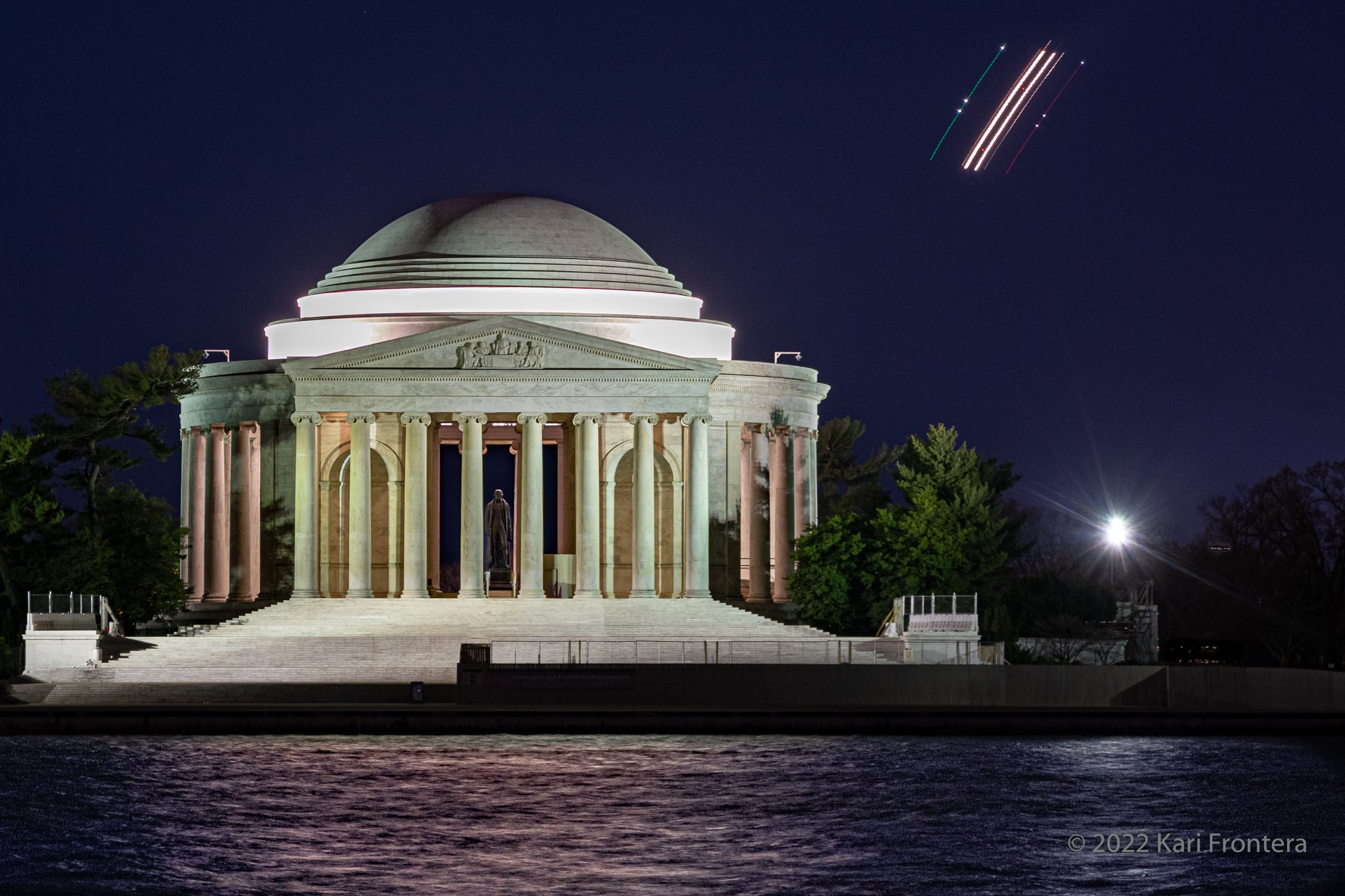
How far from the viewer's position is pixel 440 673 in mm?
83312

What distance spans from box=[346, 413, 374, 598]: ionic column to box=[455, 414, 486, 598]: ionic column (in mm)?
4098

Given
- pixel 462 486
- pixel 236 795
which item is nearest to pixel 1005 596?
pixel 462 486

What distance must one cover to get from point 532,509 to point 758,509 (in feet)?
44.7

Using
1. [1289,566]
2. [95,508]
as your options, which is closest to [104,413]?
[95,508]

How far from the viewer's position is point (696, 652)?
84875mm

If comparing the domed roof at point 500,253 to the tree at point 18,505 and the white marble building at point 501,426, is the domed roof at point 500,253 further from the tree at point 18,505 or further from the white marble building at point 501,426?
the tree at point 18,505

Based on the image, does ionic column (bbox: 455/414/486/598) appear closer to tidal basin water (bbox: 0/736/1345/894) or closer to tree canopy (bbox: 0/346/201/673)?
tree canopy (bbox: 0/346/201/673)

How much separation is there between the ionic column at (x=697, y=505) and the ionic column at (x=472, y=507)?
356 inches

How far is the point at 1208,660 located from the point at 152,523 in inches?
2229

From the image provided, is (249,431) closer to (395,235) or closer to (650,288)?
(395,235)

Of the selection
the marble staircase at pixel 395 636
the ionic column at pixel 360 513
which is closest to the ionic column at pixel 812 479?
the marble staircase at pixel 395 636

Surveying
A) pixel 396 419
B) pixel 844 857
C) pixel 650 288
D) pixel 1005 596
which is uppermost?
pixel 650 288

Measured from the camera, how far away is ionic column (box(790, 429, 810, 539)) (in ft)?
368

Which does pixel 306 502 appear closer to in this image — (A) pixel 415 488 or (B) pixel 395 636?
(A) pixel 415 488
